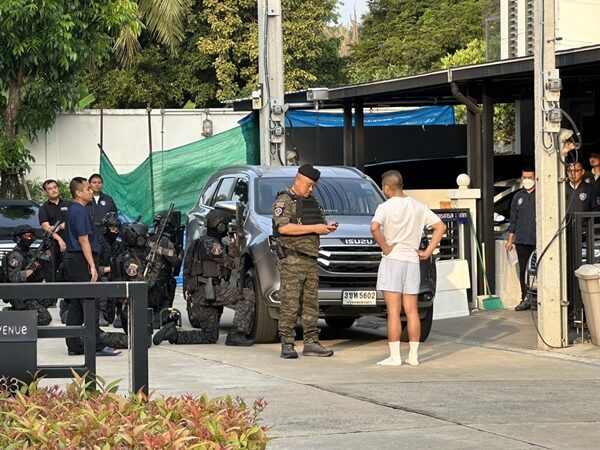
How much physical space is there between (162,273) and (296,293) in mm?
2649

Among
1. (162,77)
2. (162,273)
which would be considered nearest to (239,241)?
(162,273)

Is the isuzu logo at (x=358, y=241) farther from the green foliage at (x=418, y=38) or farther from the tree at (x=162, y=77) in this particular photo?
the green foliage at (x=418, y=38)

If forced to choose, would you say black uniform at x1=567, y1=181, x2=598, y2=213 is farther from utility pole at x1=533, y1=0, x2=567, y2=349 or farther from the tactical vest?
the tactical vest

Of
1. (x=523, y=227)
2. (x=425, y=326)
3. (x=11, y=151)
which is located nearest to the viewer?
(x=425, y=326)

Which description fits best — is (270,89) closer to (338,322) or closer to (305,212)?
(338,322)

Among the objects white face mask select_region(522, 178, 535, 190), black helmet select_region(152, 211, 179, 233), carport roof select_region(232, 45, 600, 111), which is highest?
carport roof select_region(232, 45, 600, 111)

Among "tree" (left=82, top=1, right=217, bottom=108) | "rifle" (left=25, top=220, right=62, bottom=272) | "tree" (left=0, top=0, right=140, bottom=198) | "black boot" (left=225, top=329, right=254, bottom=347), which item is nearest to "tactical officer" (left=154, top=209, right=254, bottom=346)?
"black boot" (left=225, top=329, right=254, bottom=347)

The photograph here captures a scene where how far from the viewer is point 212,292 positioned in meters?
14.0

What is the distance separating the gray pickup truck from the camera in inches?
537

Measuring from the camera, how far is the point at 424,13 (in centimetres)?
5444

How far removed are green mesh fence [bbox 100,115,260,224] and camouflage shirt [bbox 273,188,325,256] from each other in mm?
10223

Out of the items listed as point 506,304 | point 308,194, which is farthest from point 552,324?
point 506,304

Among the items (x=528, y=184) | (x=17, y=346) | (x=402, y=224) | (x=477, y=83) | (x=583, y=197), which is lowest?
(x=17, y=346)

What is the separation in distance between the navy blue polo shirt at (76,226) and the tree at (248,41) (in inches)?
1172
